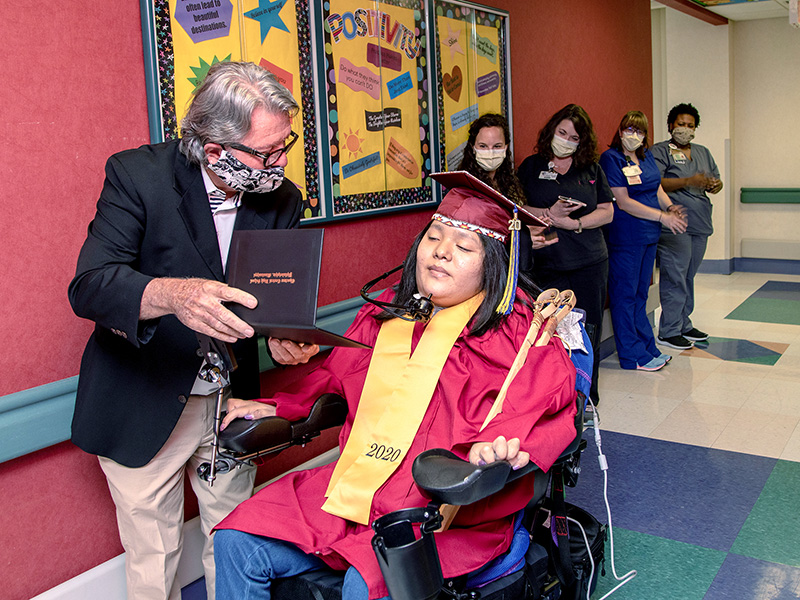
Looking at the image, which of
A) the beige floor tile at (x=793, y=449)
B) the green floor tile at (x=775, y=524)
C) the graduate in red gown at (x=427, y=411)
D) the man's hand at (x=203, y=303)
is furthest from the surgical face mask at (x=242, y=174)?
the beige floor tile at (x=793, y=449)

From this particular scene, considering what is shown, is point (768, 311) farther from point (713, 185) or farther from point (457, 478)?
point (457, 478)

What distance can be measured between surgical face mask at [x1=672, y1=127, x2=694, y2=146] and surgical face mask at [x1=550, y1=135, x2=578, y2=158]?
6.13 ft

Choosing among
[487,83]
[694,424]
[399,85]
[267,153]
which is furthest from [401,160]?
[694,424]

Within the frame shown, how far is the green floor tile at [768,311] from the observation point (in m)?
6.21

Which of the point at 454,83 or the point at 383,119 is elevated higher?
the point at 454,83

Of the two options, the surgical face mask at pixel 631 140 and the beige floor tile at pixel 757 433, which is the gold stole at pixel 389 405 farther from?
the surgical face mask at pixel 631 140

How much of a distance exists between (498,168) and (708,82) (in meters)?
5.83

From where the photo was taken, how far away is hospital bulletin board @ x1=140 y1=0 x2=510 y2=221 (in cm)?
227

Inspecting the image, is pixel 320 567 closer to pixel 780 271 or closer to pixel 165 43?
pixel 165 43

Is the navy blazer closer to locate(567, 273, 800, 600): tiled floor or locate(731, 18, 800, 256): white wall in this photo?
locate(567, 273, 800, 600): tiled floor

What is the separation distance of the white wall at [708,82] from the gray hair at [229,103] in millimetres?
7712

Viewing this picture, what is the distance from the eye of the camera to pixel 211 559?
2191 millimetres

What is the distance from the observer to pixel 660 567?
8.30 feet

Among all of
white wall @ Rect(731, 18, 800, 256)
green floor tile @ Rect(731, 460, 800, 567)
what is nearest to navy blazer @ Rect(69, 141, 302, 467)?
green floor tile @ Rect(731, 460, 800, 567)
